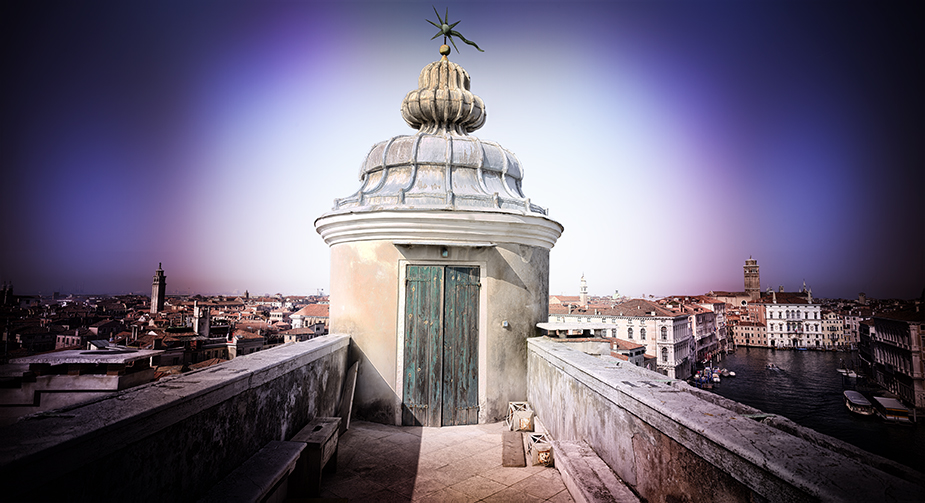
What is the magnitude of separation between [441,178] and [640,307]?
7778 centimetres

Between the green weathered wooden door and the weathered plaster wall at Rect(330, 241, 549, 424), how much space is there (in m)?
0.13

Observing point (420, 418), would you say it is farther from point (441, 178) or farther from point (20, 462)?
point (20, 462)

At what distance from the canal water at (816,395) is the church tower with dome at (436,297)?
100.0 ft

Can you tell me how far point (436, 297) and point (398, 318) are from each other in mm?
676

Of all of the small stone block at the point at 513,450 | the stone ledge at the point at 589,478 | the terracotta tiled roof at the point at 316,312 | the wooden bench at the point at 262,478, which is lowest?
the terracotta tiled roof at the point at 316,312

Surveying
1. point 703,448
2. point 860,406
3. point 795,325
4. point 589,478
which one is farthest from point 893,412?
point 703,448

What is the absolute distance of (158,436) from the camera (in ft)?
8.95

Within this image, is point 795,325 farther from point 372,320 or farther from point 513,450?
point 372,320

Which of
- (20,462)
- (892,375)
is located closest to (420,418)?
(20,462)

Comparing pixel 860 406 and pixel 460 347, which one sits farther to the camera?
pixel 860 406

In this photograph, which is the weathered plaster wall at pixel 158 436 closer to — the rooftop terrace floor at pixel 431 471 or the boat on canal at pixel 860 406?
the rooftop terrace floor at pixel 431 471

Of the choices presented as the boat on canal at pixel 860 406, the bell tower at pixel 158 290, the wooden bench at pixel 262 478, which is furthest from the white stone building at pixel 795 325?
the wooden bench at pixel 262 478

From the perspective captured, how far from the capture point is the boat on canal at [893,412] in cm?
5109

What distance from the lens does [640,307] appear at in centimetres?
7775
